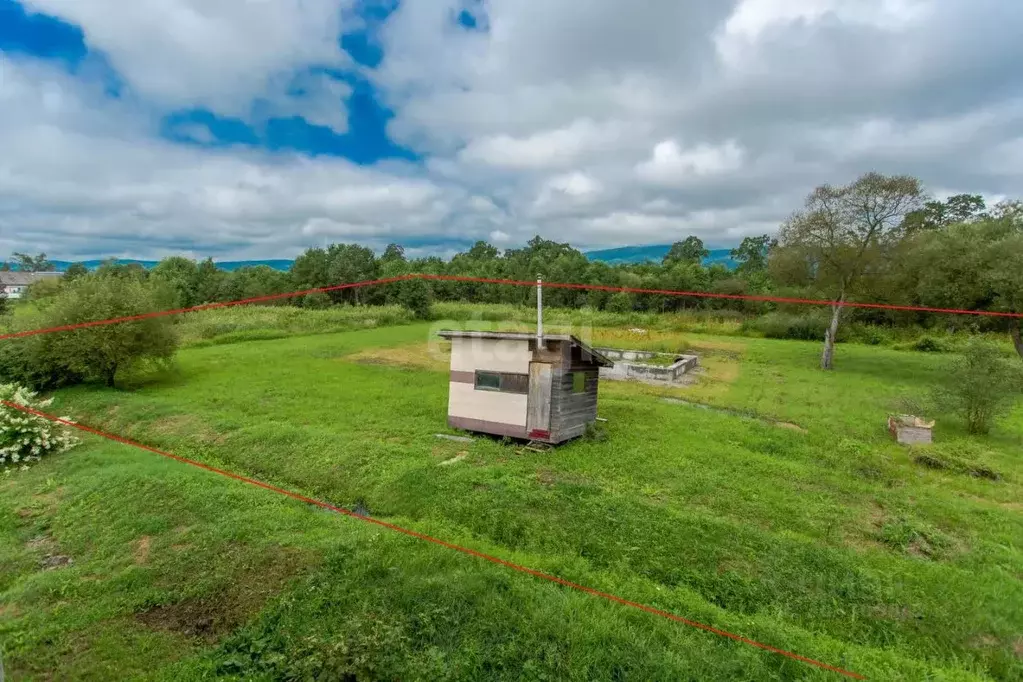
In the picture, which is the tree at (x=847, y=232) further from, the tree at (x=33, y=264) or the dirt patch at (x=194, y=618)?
the tree at (x=33, y=264)

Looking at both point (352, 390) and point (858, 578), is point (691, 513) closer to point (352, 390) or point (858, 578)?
point (858, 578)

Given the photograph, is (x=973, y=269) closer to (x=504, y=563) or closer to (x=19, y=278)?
(x=504, y=563)

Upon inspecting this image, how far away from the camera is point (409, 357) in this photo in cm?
2766

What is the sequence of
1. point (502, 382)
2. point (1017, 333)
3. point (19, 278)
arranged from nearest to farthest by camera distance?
point (502, 382)
point (1017, 333)
point (19, 278)

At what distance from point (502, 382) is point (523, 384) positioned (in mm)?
616

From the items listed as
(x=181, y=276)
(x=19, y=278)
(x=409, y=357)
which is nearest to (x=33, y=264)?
(x=19, y=278)

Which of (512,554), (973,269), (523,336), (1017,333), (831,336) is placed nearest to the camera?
(512,554)

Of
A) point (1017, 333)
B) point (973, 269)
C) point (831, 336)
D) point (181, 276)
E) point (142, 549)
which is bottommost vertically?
point (142, 549)

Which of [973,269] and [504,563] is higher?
[973,269]

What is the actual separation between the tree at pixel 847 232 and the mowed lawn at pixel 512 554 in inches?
460

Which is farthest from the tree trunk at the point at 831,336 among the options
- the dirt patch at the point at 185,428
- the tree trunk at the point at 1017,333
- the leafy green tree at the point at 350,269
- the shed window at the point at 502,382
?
the leafy green tree at the point at 350,269

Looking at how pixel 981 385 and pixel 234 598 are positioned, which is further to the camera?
pixel 981 385

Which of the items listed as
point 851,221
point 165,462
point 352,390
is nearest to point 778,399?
point 851,221

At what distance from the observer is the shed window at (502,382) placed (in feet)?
42.2
